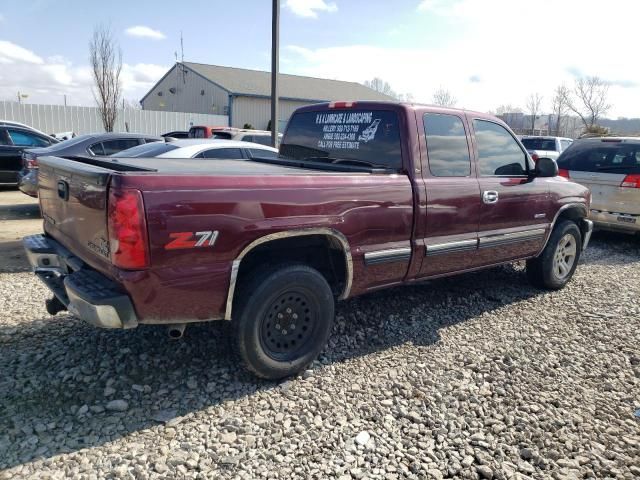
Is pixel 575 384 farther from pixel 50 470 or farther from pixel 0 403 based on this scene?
pixel 0 403

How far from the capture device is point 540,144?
17.3 meters

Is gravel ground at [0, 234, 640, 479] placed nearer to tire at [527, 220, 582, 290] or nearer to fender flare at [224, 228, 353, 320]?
fender flare at [224, 228, 353, 320]

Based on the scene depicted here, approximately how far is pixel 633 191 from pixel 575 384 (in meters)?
5.36

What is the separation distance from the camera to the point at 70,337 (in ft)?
13.0

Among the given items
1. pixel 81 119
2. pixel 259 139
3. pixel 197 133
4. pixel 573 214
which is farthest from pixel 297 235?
pixel 81 119

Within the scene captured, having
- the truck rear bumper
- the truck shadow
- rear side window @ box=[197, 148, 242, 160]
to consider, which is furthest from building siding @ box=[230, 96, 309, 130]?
the truck rear bumper

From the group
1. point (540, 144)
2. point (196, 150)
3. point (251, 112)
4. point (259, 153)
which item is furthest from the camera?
point (251, 112)

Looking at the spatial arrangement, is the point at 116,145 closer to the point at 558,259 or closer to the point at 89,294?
the point at 89,294

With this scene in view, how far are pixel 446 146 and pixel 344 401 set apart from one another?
2317 mm

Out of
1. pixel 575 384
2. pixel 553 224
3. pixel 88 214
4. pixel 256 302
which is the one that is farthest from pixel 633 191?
pixel 88 214

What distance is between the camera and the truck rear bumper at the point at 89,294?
2.71 m

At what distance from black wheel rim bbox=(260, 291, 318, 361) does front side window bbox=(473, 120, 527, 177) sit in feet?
7.25

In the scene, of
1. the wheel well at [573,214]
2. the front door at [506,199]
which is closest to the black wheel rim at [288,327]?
the front door at [506,199]

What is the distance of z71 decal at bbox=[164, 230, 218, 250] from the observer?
9.02 ft
